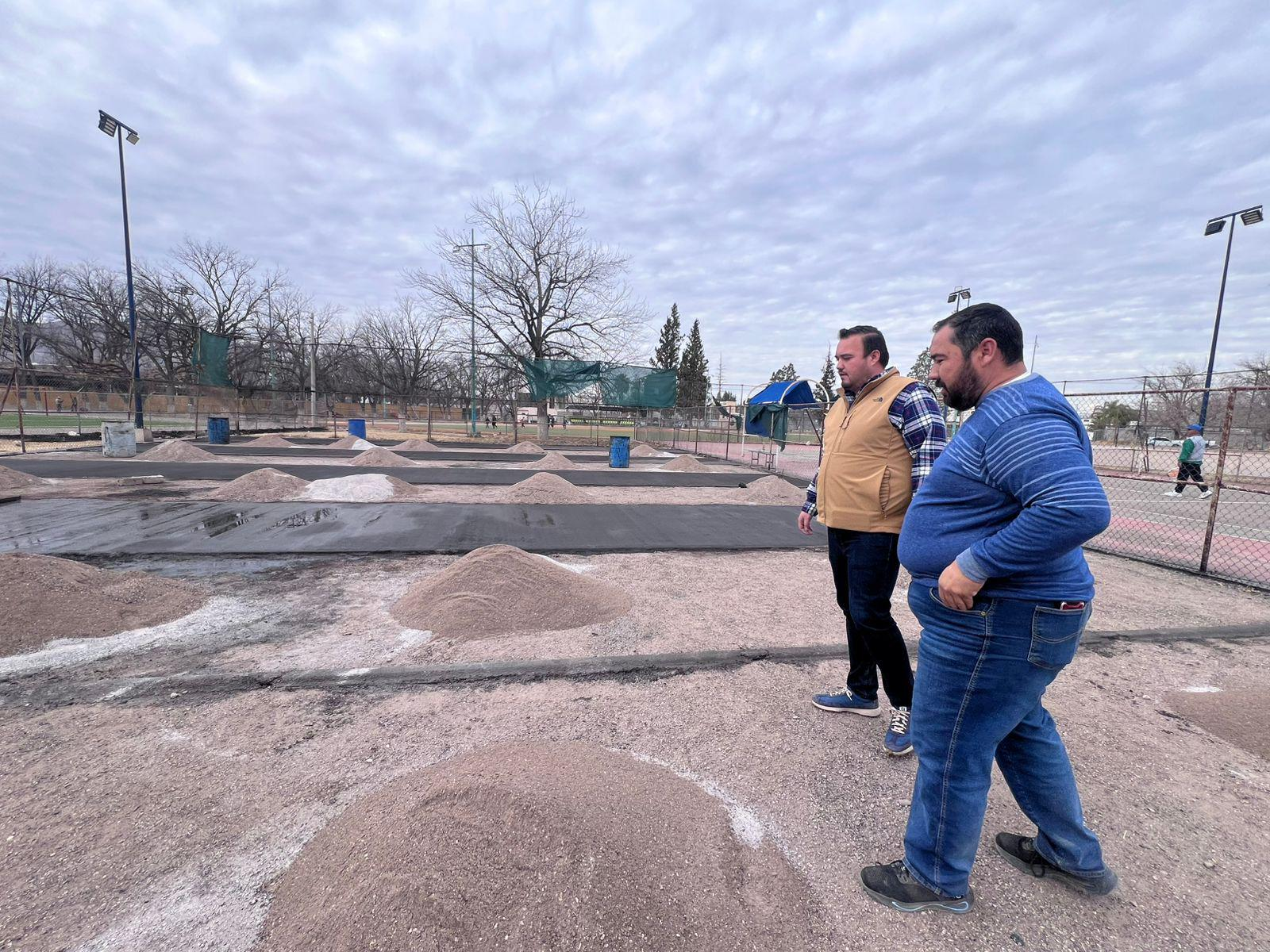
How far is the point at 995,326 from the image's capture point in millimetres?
1691

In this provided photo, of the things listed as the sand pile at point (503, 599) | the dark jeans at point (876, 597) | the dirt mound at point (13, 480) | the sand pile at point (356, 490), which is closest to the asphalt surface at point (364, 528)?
the sand pile at point (356, 490)

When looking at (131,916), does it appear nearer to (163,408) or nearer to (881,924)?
(881,924)

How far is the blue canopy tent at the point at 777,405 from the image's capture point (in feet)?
48.1

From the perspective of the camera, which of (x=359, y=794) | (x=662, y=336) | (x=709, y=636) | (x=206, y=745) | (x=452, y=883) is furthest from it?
(x=662, y=336)

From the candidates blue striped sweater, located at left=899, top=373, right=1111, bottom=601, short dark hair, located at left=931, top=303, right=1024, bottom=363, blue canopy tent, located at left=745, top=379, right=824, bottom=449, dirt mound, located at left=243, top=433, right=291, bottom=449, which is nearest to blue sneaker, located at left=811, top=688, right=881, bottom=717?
blue striped sweater, located at left=899, top=373, right=1111, bottom=601

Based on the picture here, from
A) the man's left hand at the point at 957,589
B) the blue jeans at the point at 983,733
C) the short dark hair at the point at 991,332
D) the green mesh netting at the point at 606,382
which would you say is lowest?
the blue jeans at the point at 983,733

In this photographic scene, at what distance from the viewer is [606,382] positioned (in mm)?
26609

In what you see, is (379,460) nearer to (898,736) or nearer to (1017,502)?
(898,736)

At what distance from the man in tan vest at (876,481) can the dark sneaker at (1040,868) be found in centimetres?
52

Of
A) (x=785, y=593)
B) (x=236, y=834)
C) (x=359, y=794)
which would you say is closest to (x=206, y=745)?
(x=236, y=834)

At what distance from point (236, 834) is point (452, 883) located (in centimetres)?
101

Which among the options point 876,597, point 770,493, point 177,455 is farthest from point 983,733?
point 177,455

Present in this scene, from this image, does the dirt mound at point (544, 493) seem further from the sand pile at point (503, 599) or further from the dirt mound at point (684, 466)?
the dirt mound at point (684, 466)

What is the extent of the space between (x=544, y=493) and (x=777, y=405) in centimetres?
756
